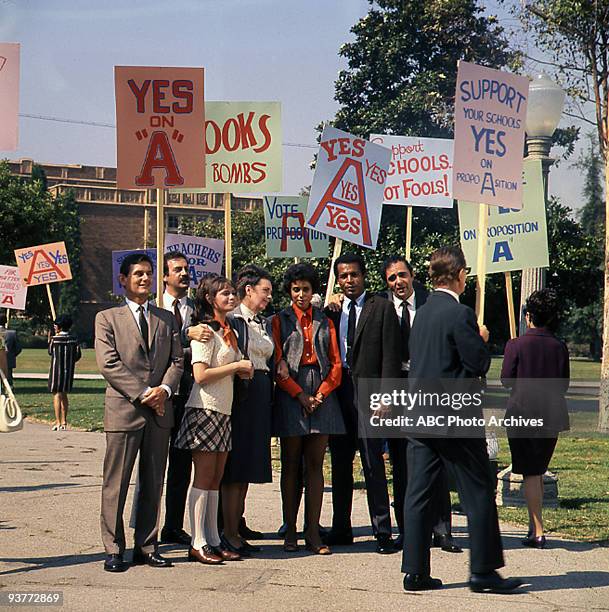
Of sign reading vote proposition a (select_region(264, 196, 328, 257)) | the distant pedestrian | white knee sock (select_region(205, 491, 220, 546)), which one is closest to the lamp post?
white knee sock (select_region(205, 491, 220, 546))

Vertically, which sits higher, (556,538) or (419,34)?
(419,34)

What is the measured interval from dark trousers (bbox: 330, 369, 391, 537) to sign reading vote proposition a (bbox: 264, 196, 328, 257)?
954 centimetres

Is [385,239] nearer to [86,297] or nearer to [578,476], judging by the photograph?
[578,476]

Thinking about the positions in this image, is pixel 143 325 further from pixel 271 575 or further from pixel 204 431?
pixel 271 575

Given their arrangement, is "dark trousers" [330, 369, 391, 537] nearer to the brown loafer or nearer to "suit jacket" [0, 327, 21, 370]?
the brown loafer

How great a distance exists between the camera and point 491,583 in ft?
21.7

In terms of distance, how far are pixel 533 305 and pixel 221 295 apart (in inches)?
97.0

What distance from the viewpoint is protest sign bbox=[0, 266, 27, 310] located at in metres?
22.5

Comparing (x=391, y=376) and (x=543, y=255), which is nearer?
(x=391, y=376)

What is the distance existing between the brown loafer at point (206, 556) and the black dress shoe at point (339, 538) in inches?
41.6

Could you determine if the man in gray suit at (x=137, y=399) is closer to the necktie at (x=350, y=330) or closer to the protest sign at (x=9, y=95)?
the protest sign at (x=9, y=95)

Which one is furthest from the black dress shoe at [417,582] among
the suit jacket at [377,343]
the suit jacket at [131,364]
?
the suit jacket at [131,364]

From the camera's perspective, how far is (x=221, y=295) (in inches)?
298

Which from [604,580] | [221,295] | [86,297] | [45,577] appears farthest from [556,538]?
[86,297]
